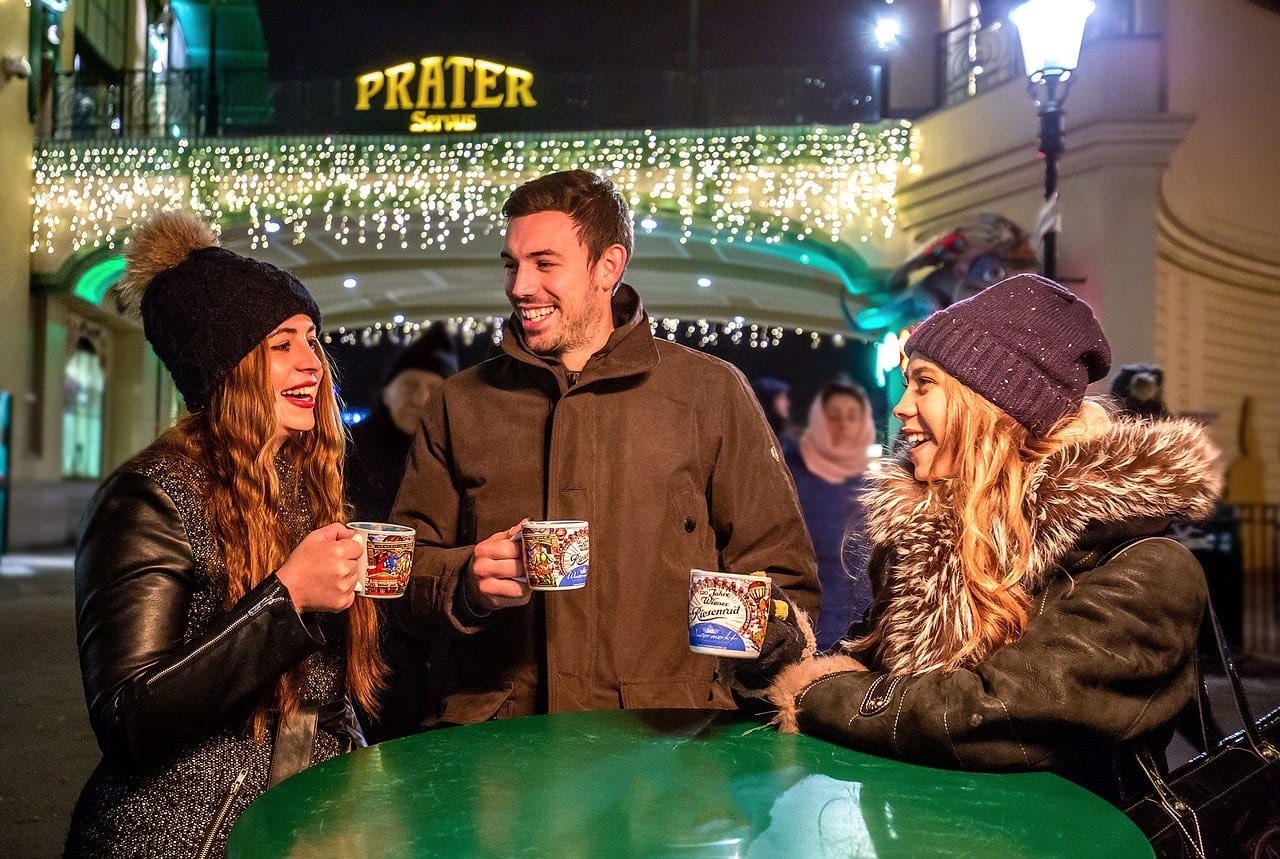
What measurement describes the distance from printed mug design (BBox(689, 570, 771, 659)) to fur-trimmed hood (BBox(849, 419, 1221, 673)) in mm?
304

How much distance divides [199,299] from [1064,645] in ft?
5.51

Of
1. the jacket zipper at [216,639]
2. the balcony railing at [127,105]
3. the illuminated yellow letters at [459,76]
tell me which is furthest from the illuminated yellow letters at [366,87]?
the jacket zipper at [216,639]

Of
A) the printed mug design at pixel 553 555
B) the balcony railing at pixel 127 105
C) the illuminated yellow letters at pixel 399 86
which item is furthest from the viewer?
the illuminated yellow letters at pixel 399 86

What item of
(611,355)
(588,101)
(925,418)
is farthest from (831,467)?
(588,101)

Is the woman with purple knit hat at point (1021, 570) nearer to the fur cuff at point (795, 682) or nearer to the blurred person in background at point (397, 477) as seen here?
the fur cuff at point (795, 682)

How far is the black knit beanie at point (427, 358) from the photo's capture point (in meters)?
5.14

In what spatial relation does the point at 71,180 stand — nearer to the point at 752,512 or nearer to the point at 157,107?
the point at 157,107

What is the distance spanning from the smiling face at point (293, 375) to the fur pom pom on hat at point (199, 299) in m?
0.03

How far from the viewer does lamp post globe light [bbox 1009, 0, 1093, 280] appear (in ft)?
19.8

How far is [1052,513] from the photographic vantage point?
1810mm

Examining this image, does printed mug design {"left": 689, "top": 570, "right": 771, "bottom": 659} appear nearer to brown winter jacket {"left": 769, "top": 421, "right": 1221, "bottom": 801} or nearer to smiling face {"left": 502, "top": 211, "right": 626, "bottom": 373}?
brown winter jacket {"left": 769, "top": 421, "right": 1221, "bottom": 801}

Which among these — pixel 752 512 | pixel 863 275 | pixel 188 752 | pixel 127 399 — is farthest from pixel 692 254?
pixel 188 752

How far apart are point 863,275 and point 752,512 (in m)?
9.93

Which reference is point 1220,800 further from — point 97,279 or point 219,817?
point 97,279
